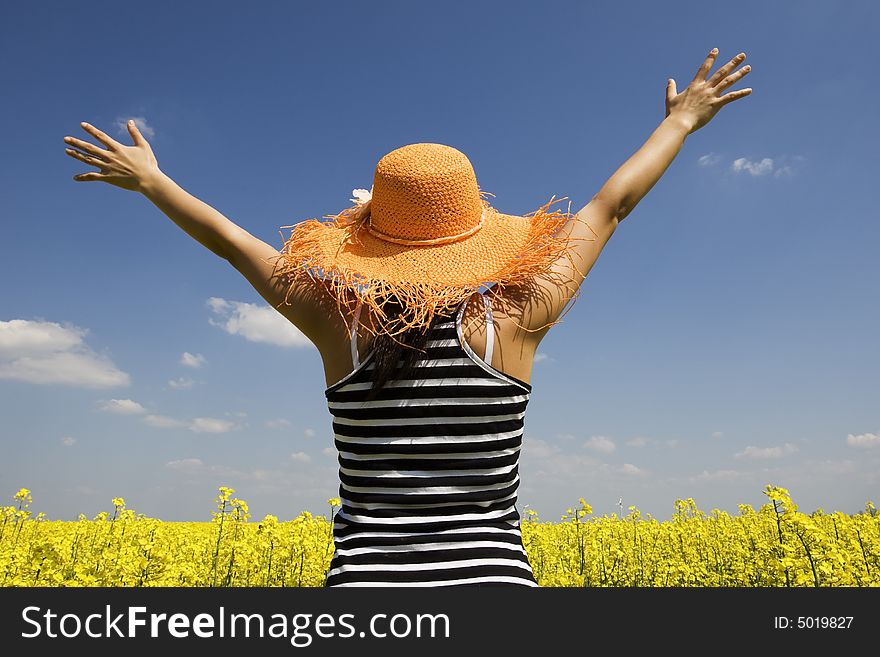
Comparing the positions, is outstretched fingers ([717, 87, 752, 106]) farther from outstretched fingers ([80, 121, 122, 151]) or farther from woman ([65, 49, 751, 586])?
outstretched fingers ([80, 121, 122, 151])

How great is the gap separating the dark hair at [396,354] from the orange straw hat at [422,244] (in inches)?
1.3

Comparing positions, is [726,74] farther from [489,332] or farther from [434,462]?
[434,462]

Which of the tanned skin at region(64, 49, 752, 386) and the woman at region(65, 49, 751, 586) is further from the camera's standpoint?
the tanned skin at region(64, 49, 752, 386)

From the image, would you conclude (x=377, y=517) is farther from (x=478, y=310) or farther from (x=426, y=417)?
(x=478, y=310)

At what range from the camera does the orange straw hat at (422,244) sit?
1.67m

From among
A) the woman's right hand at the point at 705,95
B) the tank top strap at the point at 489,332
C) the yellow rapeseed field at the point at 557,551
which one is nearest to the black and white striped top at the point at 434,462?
the tank top strap at the point at 489,332

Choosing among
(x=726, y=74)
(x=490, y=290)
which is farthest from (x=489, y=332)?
(x=726, y=74)

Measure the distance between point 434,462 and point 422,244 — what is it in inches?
24.1

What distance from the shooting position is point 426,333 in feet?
5.26

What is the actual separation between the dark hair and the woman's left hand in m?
0.95

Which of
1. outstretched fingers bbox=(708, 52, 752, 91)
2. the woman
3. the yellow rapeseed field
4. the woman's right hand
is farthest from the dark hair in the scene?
the yellow rapeseed field

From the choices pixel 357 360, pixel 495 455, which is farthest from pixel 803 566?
pixel 357 360

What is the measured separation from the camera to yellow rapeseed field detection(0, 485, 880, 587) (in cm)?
423
